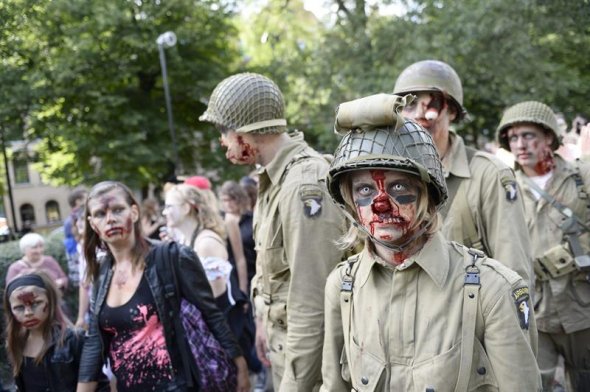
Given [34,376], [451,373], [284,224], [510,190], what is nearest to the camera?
[451,373]

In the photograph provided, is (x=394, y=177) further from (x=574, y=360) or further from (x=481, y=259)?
(x=574, y=360)

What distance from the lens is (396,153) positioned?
81.4 inches

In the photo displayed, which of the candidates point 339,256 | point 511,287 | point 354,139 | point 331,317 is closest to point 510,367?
point 511,287

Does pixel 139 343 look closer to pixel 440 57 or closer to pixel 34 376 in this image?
pixel 34 376

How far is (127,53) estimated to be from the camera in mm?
20406

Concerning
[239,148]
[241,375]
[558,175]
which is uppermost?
[239,148]

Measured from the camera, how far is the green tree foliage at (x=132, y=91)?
723 inches

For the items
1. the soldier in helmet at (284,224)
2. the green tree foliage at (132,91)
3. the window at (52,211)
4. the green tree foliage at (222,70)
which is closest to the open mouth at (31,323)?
the soldier in helmet at (284,224)

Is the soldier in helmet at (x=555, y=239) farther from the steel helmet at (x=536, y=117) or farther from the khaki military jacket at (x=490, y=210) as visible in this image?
the khaki military jacket at (x=490, y=210)

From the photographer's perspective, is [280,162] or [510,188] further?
[280,162]

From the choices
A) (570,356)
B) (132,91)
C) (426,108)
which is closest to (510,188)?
(426,108)

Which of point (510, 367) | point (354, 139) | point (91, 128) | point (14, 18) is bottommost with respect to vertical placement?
point (510, 367)

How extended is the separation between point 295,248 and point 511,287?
3.94 ft

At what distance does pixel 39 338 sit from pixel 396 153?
3.14m
